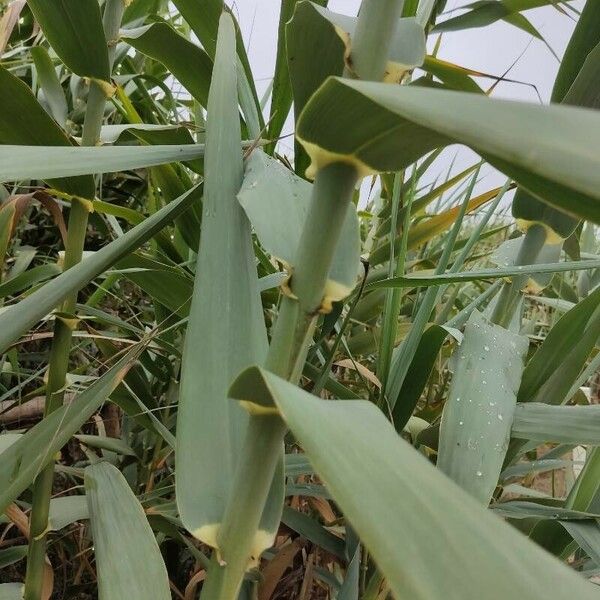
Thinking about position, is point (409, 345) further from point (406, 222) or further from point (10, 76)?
point (10, 76)

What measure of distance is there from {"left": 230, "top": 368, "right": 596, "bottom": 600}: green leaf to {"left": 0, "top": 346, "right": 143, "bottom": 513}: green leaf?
244 millimetres

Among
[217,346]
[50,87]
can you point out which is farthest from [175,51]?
[217,346]


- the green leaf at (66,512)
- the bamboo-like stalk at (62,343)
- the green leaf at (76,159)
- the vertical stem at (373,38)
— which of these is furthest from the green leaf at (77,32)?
the green leaf at (66,512)

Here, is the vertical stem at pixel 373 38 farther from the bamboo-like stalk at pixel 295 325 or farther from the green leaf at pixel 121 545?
the green leaf at pixel 121 545

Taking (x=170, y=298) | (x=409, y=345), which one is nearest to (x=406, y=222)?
(x=409, y=345)

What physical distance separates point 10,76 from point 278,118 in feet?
0.67

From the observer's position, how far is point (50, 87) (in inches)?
18.8

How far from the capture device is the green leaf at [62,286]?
0.29 metres

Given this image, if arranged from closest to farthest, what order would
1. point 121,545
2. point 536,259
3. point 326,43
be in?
1. point 326,43
2. point 121,545
3. point 536,259

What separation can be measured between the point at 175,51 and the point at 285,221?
21 cm

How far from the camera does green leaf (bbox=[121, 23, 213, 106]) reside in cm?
39

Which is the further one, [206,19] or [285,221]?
[206,19]

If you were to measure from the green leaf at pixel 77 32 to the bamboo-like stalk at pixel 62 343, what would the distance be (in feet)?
0.05

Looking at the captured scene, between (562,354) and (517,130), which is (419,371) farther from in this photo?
(517,130)
